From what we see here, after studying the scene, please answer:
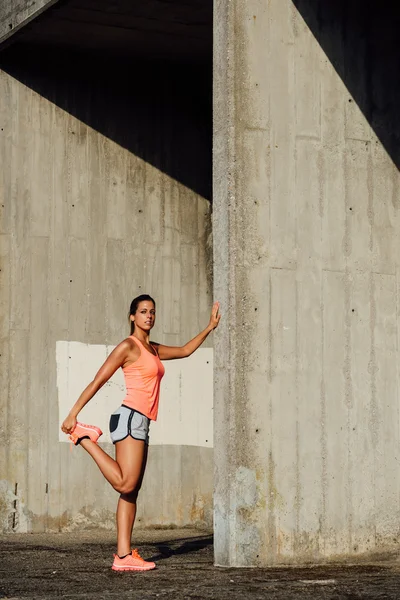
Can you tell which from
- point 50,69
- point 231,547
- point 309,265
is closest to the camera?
point 231,547

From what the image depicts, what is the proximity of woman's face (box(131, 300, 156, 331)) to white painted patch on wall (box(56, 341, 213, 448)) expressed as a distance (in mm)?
3690

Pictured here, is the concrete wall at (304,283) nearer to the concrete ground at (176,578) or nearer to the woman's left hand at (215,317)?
the woman's left hand at (215,317)

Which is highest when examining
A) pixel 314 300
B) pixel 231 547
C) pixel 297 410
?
pixel 314 300

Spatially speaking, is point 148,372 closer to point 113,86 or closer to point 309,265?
point 309,265

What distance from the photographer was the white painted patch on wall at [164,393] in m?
12.5

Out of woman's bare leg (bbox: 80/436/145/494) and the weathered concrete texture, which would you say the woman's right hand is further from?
the weathered concrete texture

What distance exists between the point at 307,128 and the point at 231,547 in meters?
3.13

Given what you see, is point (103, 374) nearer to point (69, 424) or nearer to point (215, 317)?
point (69, 424)

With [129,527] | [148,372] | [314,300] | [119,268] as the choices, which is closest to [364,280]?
[314,300]

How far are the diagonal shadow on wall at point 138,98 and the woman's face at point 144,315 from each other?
446cm

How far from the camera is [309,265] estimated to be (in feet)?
30.0

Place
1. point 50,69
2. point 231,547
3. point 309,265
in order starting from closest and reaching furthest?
1. point 231,547
2. point 309,265
3. point 50,69

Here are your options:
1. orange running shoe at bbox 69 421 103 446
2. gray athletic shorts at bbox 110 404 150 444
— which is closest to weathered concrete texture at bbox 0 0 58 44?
gray athletic shorts at bbox 110 404 150 444

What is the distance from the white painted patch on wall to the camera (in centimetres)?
1251
